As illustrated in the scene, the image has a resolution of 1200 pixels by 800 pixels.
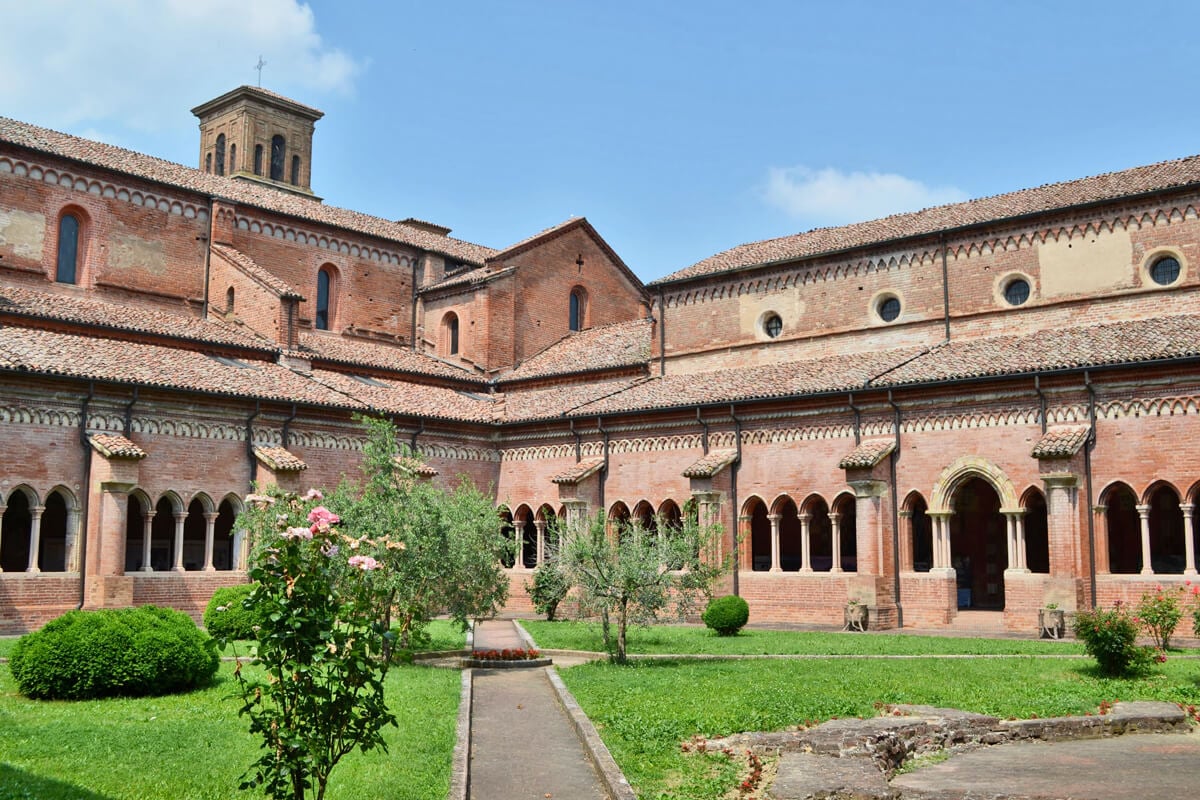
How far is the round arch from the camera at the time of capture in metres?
25.7

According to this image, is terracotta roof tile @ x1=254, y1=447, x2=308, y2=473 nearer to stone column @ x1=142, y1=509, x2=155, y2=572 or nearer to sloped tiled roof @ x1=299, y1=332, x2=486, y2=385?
stone column @ x1=142, y1=509, x2=155, y2=572

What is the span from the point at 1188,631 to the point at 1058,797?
15.8m

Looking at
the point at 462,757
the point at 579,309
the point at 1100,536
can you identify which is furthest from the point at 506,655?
the point at 579,309

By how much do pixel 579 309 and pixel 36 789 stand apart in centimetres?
3611

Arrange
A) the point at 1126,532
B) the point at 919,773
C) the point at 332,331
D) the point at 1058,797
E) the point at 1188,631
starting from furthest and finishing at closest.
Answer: the point at 332,331, the point at 1126,532, the point at 1188,631, the point at 919,773, the point at 1058,797

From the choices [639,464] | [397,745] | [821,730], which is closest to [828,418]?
[639,464]

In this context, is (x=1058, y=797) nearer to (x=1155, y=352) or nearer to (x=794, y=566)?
(x=1155, y=352)

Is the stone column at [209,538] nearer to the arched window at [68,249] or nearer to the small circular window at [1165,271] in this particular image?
Result: the arched window at [68,249]

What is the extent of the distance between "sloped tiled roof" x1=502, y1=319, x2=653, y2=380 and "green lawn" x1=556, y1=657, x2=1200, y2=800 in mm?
18517

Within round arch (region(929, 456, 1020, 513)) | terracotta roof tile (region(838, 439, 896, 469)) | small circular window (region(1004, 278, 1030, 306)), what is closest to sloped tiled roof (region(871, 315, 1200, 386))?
small circular window (region(1004, 278, 1030, 306))

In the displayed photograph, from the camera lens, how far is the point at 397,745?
1163 cm

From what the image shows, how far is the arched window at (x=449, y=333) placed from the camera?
136 ft

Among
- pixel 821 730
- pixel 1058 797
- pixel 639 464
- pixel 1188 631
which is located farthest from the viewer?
pixel 639 464

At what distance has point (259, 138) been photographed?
2215 inches
